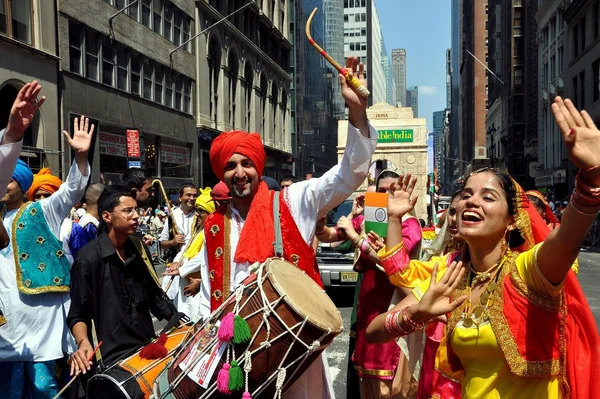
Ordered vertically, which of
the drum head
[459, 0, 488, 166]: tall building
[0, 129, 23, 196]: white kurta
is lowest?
the drum head

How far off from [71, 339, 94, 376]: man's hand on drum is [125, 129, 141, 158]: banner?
1886 centimetres

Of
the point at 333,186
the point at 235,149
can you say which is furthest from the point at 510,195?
the point at 235,149

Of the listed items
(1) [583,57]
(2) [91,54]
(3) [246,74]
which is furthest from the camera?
(3) [246,74]

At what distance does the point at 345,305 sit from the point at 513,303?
25.0 ft

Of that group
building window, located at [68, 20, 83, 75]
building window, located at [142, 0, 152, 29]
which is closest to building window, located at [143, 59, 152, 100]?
building window, located at [142, 0, 152, 29]

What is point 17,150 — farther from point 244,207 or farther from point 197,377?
point 197,377

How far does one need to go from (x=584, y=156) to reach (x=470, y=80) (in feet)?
372

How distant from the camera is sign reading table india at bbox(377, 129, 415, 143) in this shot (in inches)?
1331

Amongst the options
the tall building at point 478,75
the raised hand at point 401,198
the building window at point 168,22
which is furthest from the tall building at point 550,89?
the tall building at point 478,75

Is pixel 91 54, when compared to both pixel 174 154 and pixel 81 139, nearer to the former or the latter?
pixel 174 154

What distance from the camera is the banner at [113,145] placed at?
2152cm

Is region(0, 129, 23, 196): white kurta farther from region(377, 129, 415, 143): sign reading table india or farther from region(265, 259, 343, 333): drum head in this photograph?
region(377, 129, 415, 143): sign reading table india

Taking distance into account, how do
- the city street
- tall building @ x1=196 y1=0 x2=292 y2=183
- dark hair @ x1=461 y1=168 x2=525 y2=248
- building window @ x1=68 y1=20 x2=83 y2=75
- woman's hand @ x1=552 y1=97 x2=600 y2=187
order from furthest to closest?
tall building @ x1=196 y1=0 x2=292 y2=183 < building window @ x1=68 y1=20 x2=83 y2=75 < the city street < dark hair @ x1=461 y1=168 x2=525 y2=248 < woman's hand @ x1=552 y1=97 x2=600 y2=187

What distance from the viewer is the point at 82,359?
352cm
